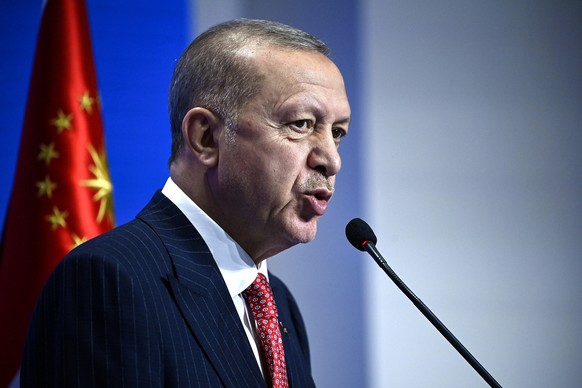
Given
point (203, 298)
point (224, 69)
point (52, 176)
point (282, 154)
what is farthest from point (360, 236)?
point (52, 176)

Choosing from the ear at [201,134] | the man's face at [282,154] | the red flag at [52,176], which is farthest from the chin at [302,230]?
the red flag at [52,176]

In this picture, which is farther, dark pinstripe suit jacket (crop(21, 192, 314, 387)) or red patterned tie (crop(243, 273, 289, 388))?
red patterned tie (crop(243, 273, 289, 388))

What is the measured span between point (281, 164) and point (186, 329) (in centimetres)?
37

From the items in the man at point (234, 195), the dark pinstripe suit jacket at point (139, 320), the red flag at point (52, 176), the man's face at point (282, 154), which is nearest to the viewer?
the dark pinstripe suit jacket at point (139, 320)

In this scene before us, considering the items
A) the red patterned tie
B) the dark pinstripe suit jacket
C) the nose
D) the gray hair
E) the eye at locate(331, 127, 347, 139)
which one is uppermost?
the gray hair

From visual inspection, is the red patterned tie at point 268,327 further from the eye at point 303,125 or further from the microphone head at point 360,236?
the eye at point 303,125

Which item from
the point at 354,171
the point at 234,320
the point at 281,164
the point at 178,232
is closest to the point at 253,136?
the point at 281,164

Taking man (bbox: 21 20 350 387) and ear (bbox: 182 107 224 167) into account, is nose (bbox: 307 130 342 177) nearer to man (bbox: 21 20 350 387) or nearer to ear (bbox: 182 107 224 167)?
man (bbox: 21 20 350 387)

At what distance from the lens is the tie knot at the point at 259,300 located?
1.45 meters

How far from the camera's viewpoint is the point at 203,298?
1.32 m

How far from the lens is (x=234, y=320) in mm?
1345

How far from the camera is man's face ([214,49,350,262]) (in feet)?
4.57

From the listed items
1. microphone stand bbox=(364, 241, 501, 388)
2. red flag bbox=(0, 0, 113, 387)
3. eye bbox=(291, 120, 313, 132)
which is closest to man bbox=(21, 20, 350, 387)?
eye bbox=(291, 120, 313, 132)

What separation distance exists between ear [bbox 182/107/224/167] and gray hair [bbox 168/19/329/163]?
0.02 metres
